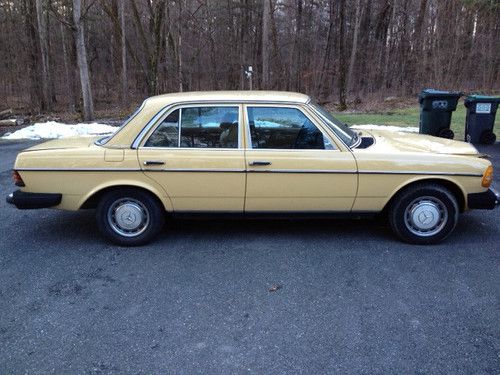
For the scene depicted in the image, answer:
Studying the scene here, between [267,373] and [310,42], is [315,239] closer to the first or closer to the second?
[267,373]

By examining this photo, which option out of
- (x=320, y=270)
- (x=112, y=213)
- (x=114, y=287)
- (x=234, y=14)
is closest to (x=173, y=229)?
(x=112, y=213)

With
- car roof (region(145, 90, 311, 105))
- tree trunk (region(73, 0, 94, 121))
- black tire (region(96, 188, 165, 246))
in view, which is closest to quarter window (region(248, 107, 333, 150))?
car roof (region(145, 90, 311, 105))

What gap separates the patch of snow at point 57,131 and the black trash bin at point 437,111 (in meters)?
8.53

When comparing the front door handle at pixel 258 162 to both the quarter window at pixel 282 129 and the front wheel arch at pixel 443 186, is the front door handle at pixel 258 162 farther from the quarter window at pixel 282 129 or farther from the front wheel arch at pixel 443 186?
the front wheel arch at pixel 443 186

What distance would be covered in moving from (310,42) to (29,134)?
20.2 meters

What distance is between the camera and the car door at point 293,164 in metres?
4.29

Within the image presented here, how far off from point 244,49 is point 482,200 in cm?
2498

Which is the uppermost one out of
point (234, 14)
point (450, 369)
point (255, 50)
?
point (234, 14)

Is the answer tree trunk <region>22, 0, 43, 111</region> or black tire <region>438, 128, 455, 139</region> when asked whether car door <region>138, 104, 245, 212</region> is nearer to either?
black tire <region>438, 128, 455, 139</region>

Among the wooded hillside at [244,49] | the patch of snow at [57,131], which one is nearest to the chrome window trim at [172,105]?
the patch of snow at [57,131]

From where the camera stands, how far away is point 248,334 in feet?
9.95

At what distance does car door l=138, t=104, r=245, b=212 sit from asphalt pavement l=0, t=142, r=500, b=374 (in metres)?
0.57

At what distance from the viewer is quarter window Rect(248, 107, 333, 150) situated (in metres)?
4.36

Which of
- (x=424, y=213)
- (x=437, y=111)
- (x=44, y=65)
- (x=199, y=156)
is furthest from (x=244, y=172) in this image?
(x=44, y=65)
